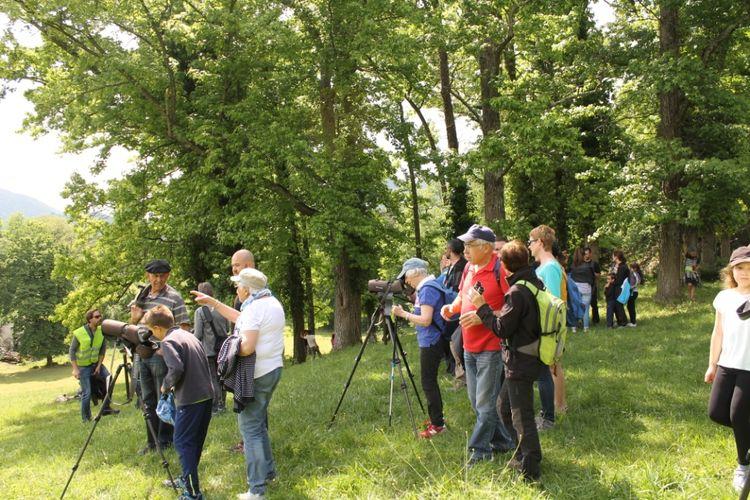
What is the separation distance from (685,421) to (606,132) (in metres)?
17.9

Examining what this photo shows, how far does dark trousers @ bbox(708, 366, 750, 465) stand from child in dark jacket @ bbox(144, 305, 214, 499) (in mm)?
4384

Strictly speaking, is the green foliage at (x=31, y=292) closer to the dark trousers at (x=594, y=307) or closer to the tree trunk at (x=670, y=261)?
the dark trousers at (x=594, y=307)

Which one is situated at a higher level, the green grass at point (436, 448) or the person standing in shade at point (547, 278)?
the person standing in shade at point (547, 278)

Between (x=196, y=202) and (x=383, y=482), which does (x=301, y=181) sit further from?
(x=383, y=482)

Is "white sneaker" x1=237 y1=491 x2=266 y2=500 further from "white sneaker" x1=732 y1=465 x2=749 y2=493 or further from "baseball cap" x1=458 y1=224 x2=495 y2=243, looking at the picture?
"white sneaker" x1=732 y1=465 x2=749 y2=493

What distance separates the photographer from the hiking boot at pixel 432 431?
6215 mm

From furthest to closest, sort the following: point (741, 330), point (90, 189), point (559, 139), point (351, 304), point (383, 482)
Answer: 1. point (90, 189)
2. point (351, 304)
3. point (559, 139)
4. point (383, 482)
5. point (741, 330)

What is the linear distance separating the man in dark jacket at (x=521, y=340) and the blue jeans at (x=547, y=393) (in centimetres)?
140

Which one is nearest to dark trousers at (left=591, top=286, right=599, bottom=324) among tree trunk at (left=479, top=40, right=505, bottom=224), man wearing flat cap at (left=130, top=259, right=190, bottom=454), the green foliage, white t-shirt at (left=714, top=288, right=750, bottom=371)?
tree trunk at (left=479, top=40, right=505, bottom=224)

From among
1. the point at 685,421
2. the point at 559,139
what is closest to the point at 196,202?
the point at 559,139

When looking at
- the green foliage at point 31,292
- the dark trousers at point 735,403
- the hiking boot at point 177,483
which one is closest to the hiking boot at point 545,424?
the dark trousers at point 735,403

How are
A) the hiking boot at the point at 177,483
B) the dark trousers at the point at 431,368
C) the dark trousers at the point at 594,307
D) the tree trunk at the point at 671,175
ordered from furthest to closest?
the tree trunk at the point at 671,175
the dark trousers at the point at 594,307
the dark trousers at the point at 431,368
the hiking boot at the point at 177,483

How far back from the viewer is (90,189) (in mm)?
19844

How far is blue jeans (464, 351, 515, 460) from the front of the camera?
5.09 metres
